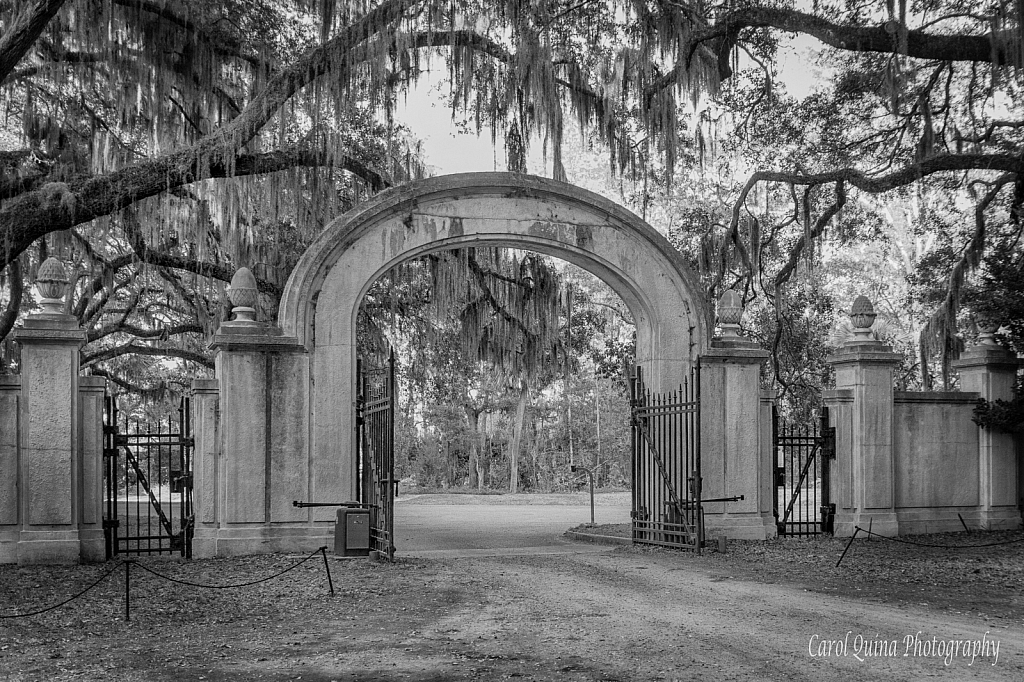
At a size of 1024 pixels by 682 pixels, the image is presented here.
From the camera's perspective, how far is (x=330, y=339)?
13.3m

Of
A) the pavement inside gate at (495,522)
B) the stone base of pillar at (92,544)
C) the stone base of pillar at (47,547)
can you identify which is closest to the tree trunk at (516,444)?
the pavement inside gate at (495,522)

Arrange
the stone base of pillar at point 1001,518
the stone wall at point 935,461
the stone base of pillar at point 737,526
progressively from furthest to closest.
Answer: the stone base of pillar at point 1001,518 < the stone wall at point 935,461 < the stone base of pillar at point 737,526

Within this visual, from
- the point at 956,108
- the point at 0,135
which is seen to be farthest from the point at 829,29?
the point at 0,135

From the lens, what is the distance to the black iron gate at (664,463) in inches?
525

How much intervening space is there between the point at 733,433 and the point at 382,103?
670 cm

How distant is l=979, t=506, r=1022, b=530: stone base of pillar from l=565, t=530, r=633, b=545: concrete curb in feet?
17.1

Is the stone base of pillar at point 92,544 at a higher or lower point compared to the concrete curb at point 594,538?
higher

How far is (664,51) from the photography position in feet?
43.4

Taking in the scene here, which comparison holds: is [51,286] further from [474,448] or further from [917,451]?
[474,448]

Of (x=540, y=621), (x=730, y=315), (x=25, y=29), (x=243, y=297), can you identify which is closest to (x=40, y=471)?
(x=243, y=297)

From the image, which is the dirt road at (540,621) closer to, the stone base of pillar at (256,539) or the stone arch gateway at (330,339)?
the stone base of pillar at (256,539)

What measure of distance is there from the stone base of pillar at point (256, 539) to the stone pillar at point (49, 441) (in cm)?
146

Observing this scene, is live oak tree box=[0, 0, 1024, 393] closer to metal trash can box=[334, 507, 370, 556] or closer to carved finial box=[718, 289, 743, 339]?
carved finial box=[718, 289, 743, 339]

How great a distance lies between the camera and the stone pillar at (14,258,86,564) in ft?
40.1
